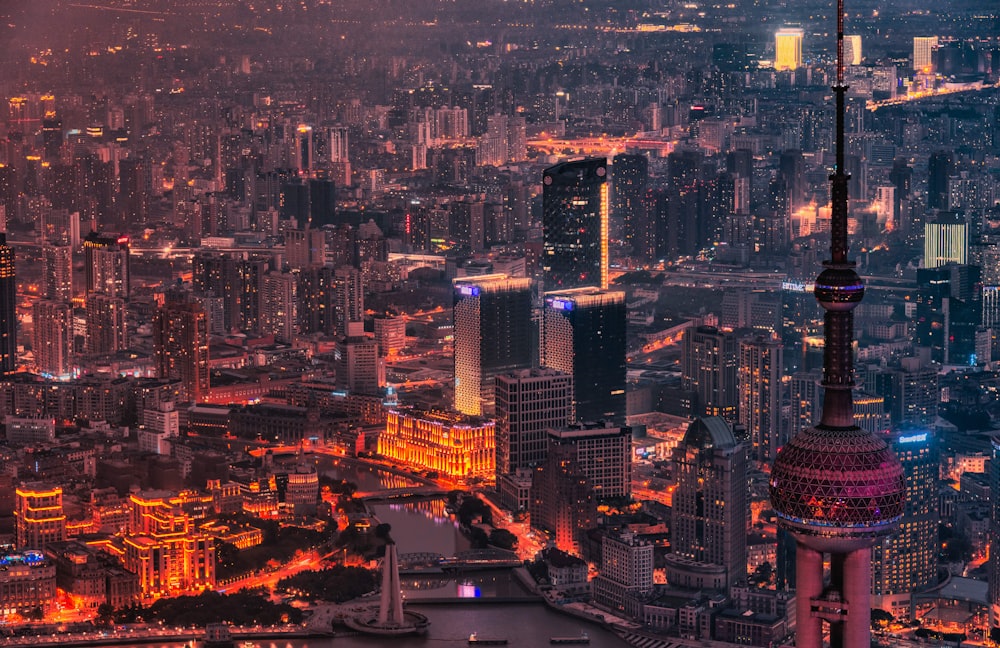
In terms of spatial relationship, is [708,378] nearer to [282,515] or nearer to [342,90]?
[282,515]

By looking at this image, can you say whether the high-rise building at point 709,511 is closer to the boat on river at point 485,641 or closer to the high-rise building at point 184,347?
the boat on river at point 485,641

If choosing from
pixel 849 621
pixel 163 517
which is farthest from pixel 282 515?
pixel 849 621

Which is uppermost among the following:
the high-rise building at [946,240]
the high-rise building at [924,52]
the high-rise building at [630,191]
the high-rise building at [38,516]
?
the high-rise building at [924,52]

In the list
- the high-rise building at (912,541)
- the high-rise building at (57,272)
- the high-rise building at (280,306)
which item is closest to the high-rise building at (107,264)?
the high-rise building at (57,272)

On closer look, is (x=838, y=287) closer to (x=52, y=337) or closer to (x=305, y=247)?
(x=52, y=337)

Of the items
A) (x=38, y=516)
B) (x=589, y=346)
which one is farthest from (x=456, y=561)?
(x=589, y=346)

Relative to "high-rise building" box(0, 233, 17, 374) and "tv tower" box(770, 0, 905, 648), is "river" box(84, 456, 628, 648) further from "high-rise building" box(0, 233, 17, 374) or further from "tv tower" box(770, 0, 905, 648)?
"tv tower" box(770, 0, 905, 648)
